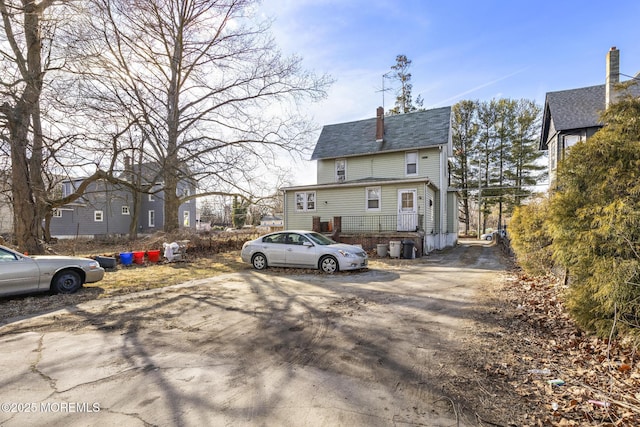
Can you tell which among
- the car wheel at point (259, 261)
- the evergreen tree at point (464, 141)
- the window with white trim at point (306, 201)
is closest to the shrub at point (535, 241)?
the car wheel at point (259, 261)

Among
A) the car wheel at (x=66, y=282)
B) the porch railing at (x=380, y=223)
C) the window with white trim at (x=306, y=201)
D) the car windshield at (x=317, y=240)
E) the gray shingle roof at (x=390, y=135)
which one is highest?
the gray shingle roof at (x=390, y=135)

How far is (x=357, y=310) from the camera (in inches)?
244

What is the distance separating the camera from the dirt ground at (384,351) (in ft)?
9.48

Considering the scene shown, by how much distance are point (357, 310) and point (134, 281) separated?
6.86 meters

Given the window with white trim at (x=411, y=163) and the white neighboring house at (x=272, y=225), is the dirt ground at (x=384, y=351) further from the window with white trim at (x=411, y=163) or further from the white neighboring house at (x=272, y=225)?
the white neighboring house at (x=272, y=225)

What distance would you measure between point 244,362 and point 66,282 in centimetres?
Answer: 624

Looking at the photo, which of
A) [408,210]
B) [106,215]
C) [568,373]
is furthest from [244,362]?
[106,215]

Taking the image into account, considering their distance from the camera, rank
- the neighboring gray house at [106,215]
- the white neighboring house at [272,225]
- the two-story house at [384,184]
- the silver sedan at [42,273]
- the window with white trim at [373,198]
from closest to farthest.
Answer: the silver sedan at [42,273], the two-story house at [384,184], the window with white trim at [373,198], the neighboring gray house at [106,215], the white neighboring house at [272,225]

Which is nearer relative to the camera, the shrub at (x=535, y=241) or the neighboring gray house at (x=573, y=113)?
the shrub at (x=535, y=241)

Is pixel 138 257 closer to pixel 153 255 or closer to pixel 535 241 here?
pixel 153 255

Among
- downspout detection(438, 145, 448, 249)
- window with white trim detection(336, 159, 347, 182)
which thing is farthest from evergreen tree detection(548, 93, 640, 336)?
window with white trim detection(336, 159, 347, 182)

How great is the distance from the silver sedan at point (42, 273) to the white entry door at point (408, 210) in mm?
14610

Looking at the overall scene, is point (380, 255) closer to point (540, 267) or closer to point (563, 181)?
point (540, 267)

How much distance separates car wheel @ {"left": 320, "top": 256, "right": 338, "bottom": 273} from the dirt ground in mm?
2631
